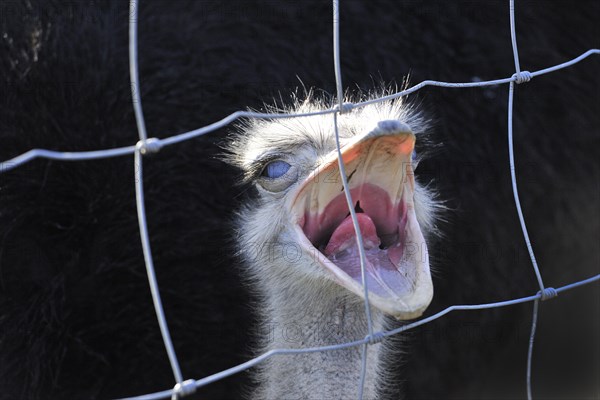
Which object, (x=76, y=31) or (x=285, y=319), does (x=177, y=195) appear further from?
(x=285, y=319)

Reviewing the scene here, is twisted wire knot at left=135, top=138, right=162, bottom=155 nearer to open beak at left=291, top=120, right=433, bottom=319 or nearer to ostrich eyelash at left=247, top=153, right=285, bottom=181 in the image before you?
open beak at left=291, top=120, right=433, bottom=319

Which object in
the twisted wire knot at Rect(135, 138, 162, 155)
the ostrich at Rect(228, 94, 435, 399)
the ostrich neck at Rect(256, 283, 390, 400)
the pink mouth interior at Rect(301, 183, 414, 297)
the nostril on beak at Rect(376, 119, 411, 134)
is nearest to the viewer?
the twisted wire knot at Rect(135, 138, 162, 155)

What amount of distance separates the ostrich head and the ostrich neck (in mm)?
18

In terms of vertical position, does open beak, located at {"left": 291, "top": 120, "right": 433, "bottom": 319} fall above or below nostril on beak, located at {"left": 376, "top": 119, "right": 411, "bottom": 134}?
below

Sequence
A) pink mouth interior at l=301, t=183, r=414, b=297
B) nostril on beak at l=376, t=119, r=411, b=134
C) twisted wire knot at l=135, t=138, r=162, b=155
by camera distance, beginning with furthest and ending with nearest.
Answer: pink mouth interior at l=301, t=183, r=414, b=297 → nostril on beak at l=376, t=119, r=411, b=134 → twisted wire knot at l=135, t=138, r=162, b=155

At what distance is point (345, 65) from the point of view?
3256 mm

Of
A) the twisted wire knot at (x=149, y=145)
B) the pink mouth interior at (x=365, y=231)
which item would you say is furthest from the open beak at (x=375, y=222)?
the twisted wire knot at (x=149, y=145)

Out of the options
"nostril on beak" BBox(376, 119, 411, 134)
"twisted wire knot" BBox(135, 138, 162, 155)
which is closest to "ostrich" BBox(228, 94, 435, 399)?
"nostril on beak" BBox(376, 119, 411, 134)

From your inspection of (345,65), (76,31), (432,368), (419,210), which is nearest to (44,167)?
(76,31)

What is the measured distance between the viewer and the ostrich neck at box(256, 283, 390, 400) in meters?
1.93

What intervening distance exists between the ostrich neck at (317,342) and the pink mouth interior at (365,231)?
7.2 inches

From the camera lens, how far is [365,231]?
1.82m

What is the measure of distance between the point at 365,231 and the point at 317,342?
30 cm

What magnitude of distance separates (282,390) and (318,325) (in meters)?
0.16
